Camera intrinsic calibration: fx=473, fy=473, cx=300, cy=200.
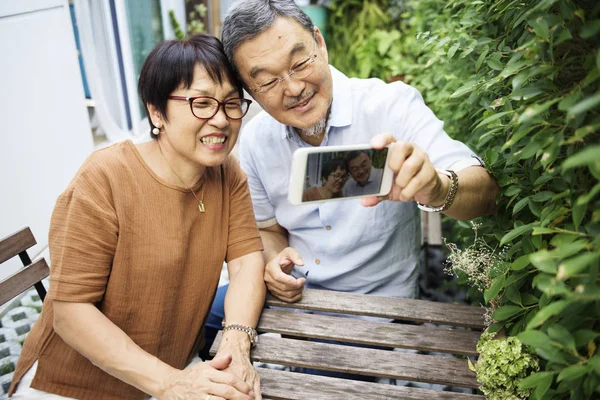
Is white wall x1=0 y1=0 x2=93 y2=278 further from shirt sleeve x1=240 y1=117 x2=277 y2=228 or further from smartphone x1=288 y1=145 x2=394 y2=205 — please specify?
smartphone x1=288 y1=145 x2=394 y2=205

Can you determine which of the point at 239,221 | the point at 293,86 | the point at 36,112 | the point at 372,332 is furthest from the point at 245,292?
the point at 36,112

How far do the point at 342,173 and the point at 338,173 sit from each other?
15 mm

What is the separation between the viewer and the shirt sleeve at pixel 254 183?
2555 millimetres

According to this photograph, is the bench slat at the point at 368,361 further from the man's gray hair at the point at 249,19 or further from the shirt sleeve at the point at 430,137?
the man's gray hair at the point at 249,19

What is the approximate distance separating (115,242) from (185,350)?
607 millimetres

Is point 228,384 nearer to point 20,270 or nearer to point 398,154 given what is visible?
point 398,154

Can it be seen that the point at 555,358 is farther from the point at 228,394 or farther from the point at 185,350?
the point at 185,350

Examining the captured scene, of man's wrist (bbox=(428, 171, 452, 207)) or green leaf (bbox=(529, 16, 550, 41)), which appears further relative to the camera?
man's wrist (bbox=(428, 171, 452, 207))

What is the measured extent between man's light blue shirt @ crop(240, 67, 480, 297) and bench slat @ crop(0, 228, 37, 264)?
110cm

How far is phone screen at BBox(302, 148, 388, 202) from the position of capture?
55.9 inches

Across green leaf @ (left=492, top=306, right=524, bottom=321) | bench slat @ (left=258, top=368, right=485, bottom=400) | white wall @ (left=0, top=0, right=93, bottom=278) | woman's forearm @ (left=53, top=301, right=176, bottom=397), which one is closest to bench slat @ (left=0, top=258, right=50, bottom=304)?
woman's forearm @ (left=53, top=301, right=176, bottom=397)

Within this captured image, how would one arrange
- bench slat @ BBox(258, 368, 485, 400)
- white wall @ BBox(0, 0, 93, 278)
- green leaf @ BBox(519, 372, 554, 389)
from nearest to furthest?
green leaf @ BBox(519, 372, 554, 389)
bench slat @ BBox(258, 368, 485, 400)
white wall @ BBox(0, 0, 93, 278)

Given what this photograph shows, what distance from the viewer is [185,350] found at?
6.88ft

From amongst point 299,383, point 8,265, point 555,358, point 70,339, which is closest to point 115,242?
point 70,339
